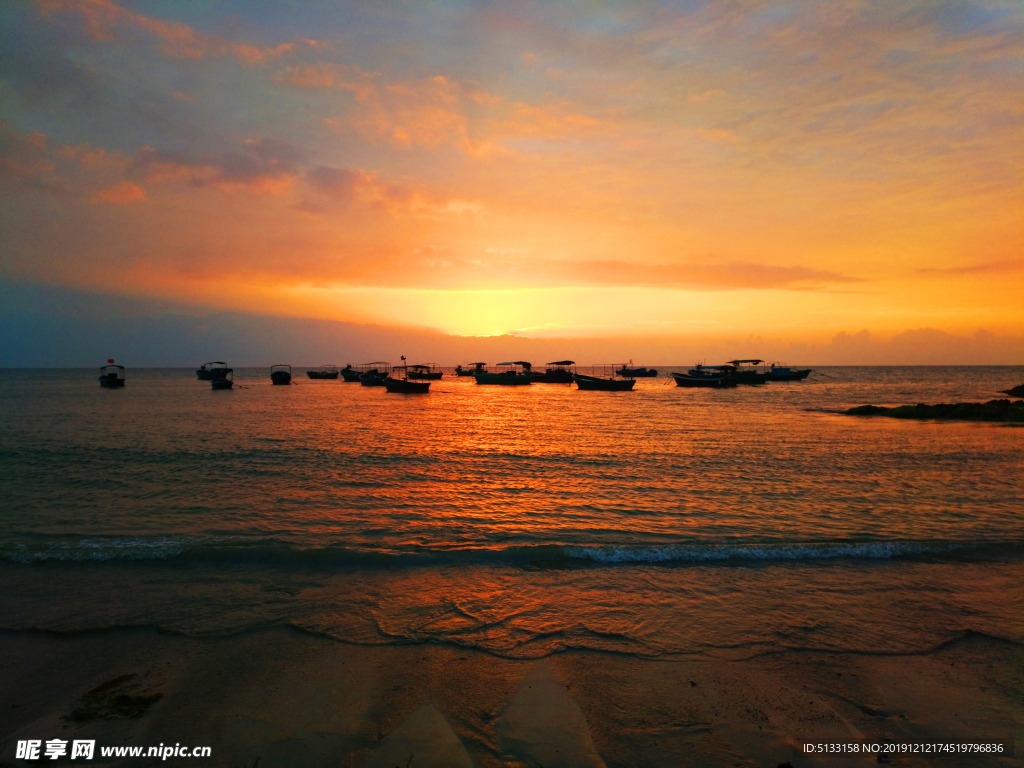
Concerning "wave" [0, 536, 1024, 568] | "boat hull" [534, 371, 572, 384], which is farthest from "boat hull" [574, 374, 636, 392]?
"wave" [0, 536, 1024, 568]

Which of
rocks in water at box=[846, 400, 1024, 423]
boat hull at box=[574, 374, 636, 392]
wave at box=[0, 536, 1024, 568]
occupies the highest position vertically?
boat hull at box=[574, 374, 636, 392]

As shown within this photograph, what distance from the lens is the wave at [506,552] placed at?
32.8 feet

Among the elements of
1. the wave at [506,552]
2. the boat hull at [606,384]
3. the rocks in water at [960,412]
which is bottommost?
the wave at [506,552]

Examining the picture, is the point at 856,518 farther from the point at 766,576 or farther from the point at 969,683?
the point at 969,683

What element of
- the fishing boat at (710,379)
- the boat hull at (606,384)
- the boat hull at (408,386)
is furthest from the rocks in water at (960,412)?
the boat hull at (408,386)

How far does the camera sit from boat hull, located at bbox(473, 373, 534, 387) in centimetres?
9219

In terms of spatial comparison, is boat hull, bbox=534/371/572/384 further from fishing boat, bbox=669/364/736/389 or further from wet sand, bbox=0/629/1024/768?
wet sand, bbox=0/629/1024/768

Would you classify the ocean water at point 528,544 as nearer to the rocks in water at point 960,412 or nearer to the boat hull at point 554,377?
the rocks in water at point 960,412

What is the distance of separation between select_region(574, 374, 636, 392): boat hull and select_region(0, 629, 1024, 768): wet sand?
6939 cm

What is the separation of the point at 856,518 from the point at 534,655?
10.4 m

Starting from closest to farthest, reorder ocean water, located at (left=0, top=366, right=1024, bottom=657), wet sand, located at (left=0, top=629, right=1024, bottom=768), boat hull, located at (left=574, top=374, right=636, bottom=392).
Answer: wet sand, located at (left=0, top=629, right=1024, bottom=768) < ocean water, located at (left=0, top=366, right=1024, bottom=657) < boat hull, located at (left=574, top=374, right=636, bottom=392)

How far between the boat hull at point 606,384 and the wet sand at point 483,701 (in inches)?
2732

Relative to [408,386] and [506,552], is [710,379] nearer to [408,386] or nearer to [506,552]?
[408,386]

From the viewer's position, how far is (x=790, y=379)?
100188 millimetres
